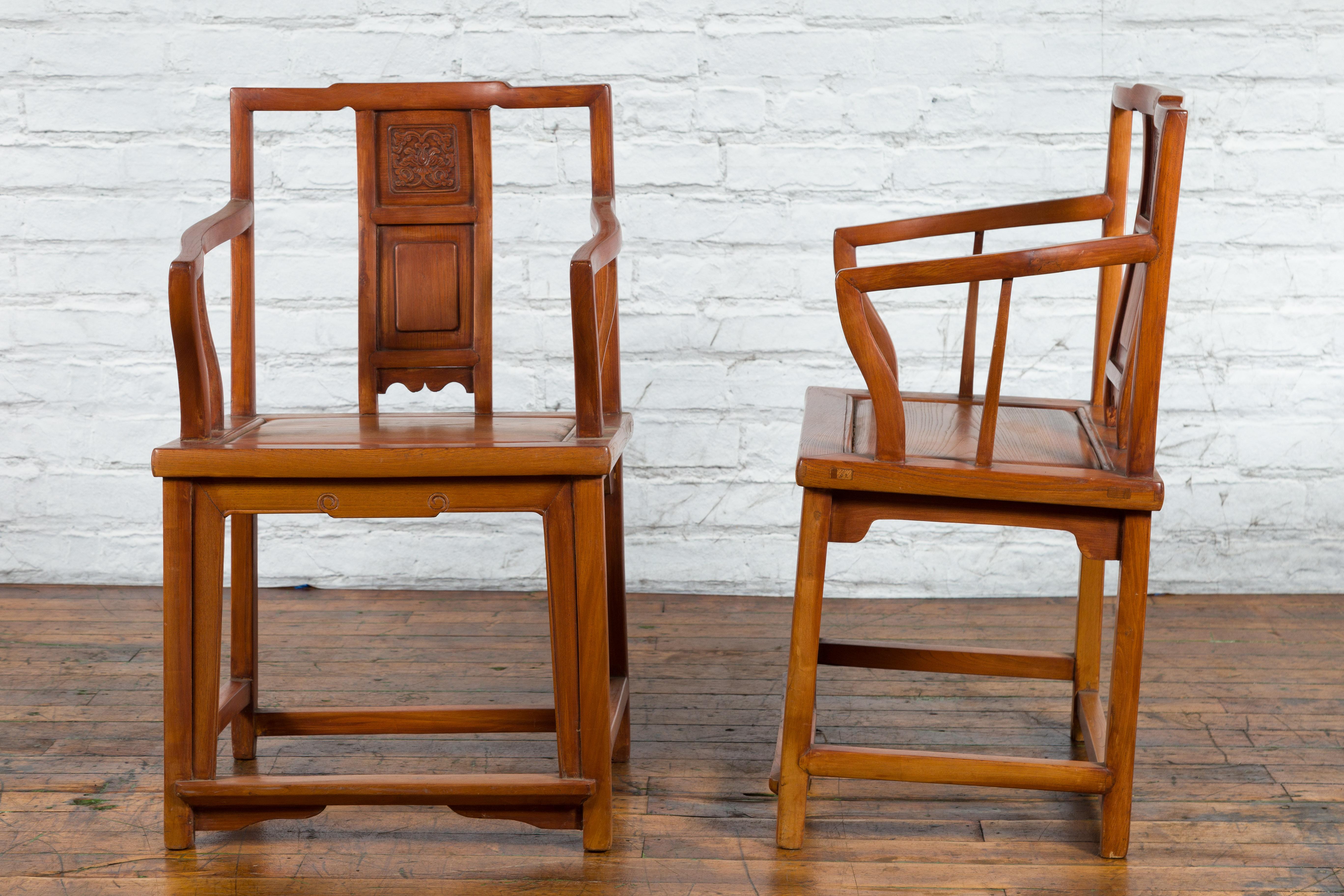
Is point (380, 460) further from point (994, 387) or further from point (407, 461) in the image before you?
point (994, 387)

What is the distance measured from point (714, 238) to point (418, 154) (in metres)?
0.86

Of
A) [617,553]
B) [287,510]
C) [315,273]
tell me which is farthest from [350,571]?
[287,510]

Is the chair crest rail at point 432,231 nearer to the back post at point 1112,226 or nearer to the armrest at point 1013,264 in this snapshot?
the armrest at point 1013,264

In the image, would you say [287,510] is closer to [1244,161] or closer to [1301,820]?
[1301,820]

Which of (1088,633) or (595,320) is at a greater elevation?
(595,320)

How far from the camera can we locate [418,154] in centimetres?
176

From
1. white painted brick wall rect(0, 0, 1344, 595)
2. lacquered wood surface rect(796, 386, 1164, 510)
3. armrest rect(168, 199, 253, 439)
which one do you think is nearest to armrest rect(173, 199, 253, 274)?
armrest rect(168, 199, 253, 439)

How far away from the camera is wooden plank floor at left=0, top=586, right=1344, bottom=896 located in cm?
151

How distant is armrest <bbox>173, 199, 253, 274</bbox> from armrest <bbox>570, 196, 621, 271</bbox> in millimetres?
424

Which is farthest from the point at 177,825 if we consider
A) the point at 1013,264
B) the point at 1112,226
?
the point at 1112,226

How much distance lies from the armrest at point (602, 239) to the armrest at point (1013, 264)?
278 mm

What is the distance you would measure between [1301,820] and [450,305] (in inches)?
50.0

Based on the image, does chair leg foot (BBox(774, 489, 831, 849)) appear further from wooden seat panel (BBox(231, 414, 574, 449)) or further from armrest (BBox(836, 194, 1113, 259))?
armrest (BBox(836, 194, 1113, 259))

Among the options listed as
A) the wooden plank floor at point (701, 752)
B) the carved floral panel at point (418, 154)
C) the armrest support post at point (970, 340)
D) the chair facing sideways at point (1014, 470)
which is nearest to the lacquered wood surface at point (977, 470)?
the chair facing sideways at point (1014, 470)
